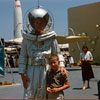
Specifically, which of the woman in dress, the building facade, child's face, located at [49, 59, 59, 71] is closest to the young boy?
child's face, located at [49, 59, 59, 71]

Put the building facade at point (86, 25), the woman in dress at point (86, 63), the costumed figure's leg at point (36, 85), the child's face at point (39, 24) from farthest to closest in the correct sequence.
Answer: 1. the building facade at point (86, 25)
2. the woman in dress at point (86, 63)
3. the child's face at point (39, 24)
4. the costumed figure's leg at point (36, 85)

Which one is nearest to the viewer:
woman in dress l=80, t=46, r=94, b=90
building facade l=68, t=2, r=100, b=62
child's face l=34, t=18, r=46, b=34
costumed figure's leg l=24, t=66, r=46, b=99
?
costumed figure's leg l=24, t=66, r=46, b=99

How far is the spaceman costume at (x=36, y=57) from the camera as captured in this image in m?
3.90

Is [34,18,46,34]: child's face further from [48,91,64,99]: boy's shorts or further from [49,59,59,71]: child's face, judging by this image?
[48,91,64,99]: boy's shorts

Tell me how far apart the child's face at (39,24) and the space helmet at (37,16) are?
0.13 feet

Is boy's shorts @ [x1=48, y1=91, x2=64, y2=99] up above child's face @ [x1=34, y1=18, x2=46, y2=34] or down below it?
below

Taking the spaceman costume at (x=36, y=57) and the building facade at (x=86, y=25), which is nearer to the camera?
the spaceman costume at (x=36, y=57)

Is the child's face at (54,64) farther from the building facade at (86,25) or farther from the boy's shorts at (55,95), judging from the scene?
the building facade at (86,25)

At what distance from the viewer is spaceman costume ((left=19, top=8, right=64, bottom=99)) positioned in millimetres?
3904

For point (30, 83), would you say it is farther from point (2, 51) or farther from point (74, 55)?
point (74, 55)

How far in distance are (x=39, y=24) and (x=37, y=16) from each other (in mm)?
108

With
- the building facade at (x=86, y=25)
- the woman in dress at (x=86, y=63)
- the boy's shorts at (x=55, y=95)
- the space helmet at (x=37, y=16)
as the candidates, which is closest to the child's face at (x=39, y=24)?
the space helmet at (x=37, y=16)

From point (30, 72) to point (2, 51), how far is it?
8751 mm

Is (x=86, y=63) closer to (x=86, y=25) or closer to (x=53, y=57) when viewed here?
(x=53, y=57)
